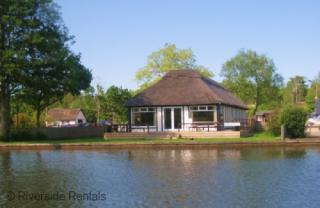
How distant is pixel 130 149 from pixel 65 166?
33.2 ft

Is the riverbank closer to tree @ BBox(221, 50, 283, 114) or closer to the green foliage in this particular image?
the green foliage

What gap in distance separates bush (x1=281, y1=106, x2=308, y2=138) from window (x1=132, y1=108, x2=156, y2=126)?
43.9ft

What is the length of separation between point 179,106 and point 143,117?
3.71m

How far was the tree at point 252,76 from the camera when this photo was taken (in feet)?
247

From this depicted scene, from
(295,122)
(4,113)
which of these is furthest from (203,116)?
(4,113)

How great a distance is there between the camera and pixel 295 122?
1431 inches

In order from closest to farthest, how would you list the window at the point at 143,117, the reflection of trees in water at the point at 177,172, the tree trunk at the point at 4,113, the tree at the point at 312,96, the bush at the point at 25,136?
the reflection of trees in water at the point at 177,172
the tree trunk at the point at 4,113
the bush at the point at 25,136
the window at the point at 143,117
the tree at the point at 312,96

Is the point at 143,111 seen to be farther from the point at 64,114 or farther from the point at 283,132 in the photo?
the point at 64,114

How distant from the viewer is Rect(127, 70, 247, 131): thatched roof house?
1736 inches

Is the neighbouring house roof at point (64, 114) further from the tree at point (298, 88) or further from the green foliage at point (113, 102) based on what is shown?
the tree at point (298, 88)

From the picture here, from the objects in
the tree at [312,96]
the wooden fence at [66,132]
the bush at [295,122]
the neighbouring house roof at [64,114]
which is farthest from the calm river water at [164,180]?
the neighbouring house roof at [64,114]

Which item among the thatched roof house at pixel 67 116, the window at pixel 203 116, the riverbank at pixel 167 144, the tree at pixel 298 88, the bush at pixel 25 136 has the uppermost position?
the tree at pixel 298 88

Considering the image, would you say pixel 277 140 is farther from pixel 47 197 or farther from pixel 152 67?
pixel 152 67

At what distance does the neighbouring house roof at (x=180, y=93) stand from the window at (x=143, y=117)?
76cm
